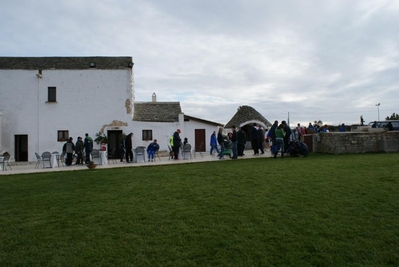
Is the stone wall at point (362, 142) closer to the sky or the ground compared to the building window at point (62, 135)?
closer to the ground

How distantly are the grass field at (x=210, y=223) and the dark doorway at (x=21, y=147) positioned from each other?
647 inches

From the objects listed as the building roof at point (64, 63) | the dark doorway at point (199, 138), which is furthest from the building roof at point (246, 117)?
the building roof at point (64, 63)

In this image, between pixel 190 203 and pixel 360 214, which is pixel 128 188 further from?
pixel 360 214

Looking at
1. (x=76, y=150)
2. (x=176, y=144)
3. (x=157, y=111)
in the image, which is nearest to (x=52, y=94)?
(x=157, y=111)

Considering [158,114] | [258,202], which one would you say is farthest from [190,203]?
[158,114]

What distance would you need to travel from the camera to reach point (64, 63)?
80.9ft

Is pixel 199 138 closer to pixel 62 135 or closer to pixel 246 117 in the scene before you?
pixel 246 117

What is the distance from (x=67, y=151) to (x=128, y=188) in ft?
32.2

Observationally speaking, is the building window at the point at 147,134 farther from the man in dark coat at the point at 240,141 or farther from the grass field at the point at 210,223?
the grass field at the point at 210,223

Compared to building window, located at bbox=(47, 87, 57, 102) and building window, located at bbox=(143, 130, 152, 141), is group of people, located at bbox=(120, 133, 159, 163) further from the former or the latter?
building window, located at bbox=(47, 87, 57, 102)

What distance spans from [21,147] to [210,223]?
74.8ft

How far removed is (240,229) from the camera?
514 cm

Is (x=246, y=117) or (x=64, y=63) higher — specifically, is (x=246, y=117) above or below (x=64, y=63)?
below

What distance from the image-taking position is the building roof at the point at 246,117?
30453 mm
